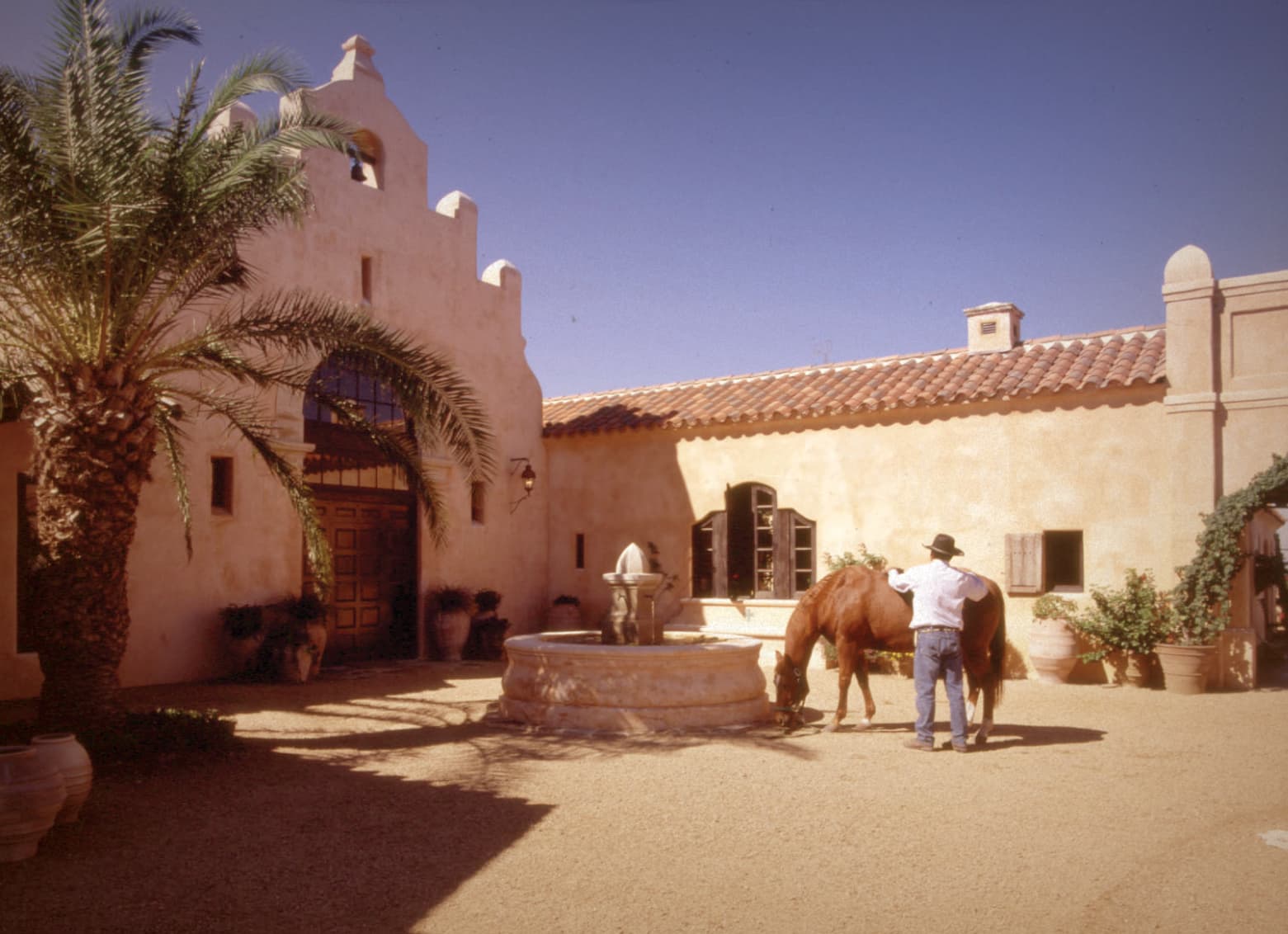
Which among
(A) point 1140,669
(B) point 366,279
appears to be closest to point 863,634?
(A) point 1140,669

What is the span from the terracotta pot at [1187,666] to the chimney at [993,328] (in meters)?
5.46

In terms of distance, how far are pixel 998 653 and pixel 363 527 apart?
30.7ft

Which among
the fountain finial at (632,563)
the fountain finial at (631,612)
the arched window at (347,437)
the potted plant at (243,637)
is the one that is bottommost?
the potted plant at (243,637)

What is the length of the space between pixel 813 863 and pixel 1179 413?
9.81 metres

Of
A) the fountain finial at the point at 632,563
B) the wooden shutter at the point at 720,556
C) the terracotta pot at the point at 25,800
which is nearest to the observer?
the terracotta pot at the point at 25,800

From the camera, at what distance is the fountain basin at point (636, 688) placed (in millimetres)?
8852

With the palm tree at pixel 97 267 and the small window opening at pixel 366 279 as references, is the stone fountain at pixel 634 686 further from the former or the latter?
the small window opening at pixel 366 279

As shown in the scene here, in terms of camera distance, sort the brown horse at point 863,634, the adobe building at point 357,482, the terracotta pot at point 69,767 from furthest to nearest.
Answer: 1. the adobe building at point 357,482
2. the brown horse at point 863,634
3. the terracotta pot at point 69,767

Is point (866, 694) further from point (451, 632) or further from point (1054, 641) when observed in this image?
point (451, 632)

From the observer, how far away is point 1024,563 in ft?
44.2

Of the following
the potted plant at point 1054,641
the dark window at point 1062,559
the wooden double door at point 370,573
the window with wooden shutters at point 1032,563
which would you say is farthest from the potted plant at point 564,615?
the dark window at point 1062,559

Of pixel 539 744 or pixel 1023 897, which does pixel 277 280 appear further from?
pixel 1023 897

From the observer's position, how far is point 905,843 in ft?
18.4

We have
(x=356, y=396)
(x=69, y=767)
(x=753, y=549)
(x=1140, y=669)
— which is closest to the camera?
(x=69, y=767)
